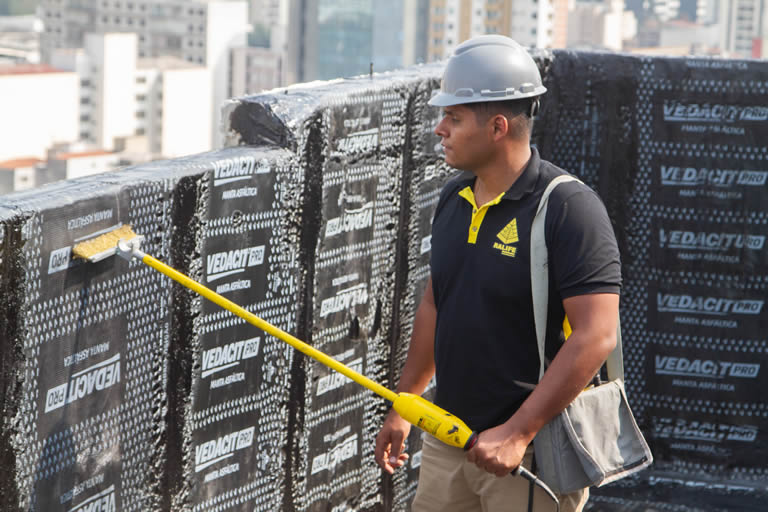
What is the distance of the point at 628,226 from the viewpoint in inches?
211

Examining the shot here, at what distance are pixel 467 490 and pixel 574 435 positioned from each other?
1.35 feet

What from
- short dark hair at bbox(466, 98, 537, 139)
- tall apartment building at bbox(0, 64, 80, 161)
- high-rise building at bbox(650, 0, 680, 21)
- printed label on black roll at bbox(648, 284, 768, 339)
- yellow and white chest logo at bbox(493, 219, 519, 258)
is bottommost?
tall apartment building at bbox(0, 64, 80, 161)

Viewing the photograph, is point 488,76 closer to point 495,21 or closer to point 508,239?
point 508,239

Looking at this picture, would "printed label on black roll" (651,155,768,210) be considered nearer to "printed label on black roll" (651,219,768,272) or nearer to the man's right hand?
"printed label on black roll" (651,219,768,272)

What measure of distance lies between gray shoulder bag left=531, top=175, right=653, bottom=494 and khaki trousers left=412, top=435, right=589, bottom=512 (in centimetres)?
8

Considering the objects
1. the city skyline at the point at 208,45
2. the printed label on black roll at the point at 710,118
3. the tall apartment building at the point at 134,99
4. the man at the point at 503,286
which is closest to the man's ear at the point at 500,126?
the man at the point at 503,286

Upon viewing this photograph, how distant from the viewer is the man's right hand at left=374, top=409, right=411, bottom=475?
326 cm

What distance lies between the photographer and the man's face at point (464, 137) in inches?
117

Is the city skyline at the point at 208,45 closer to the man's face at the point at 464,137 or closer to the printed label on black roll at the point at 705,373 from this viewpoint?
the printed label on black roll at the point at 705,373

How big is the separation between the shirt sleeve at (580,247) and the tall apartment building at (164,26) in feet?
305

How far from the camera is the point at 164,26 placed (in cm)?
9869

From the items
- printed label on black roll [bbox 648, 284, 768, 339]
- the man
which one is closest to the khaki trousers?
Result: the man

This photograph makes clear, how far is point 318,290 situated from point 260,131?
61 centimetres

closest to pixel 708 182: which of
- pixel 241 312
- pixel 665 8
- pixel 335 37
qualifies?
pixel 241 312
